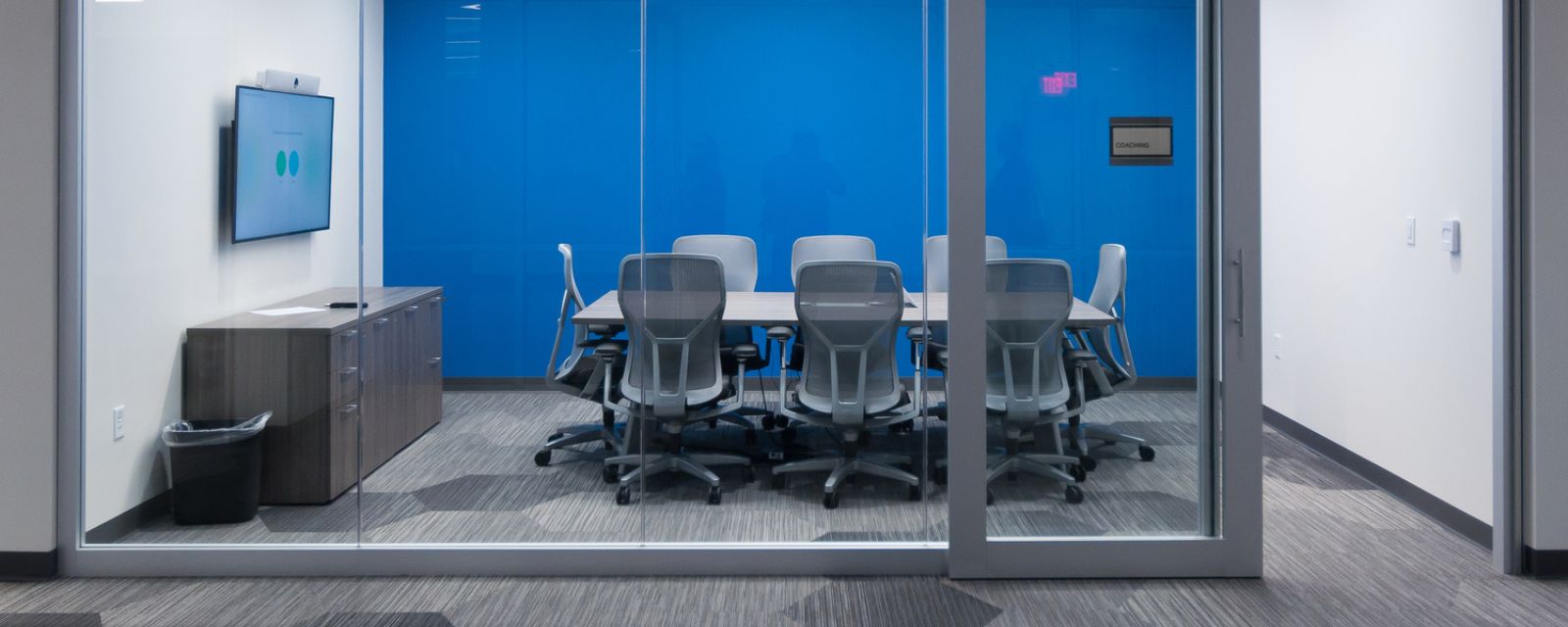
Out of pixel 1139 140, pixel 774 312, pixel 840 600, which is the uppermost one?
pixel 1139 140

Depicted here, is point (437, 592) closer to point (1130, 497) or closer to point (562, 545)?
point (562, 545)

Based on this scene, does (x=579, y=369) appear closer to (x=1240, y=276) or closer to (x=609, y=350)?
(x=609, y=350)

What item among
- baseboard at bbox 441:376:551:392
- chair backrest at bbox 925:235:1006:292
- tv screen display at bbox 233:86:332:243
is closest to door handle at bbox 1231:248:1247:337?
chair backrest at bbox 925:235:1006:292

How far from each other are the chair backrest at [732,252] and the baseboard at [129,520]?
178 cm

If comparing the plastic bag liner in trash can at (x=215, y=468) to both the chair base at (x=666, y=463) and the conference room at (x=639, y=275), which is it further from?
the chair base at (x=666, y=463)

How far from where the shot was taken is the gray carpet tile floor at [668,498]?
3805 millimetres

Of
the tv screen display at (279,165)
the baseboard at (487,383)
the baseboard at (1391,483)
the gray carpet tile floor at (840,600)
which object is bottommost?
the gray carpet tile floor at (840,600)

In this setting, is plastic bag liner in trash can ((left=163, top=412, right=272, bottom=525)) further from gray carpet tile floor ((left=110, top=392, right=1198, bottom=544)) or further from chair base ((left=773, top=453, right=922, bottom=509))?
chair base ((left=773, top=453, right=922, bottom=509))

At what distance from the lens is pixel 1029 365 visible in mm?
3814

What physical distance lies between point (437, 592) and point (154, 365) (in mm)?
1158

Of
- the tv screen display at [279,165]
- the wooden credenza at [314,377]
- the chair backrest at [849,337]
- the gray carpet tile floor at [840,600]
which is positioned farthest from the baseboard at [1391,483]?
the tv screen display at [279,165]

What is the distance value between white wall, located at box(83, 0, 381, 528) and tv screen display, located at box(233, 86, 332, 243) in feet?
0.16

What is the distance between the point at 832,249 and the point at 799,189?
0.21 m

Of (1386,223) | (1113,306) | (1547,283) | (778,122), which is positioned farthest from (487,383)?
(1386,223)
